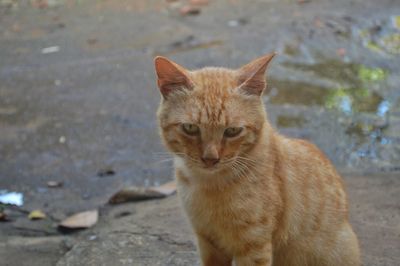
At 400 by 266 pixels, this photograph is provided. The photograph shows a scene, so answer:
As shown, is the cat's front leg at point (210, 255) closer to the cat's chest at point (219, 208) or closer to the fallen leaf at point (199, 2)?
the cat's chest at point (219, 208)

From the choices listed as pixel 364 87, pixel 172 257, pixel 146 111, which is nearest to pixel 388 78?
pixel 364 87

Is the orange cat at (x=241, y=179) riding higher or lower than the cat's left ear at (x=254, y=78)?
lower

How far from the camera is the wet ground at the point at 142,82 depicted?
593 cm

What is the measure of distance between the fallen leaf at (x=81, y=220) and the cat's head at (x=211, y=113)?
179 centimetres

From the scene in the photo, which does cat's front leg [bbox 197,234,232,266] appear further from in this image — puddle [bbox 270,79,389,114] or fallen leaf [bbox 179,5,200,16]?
fallen leaf [bbox 179,5,200,16]

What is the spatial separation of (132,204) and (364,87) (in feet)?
9.90

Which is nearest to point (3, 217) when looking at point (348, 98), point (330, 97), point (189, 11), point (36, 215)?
point (36, 215)

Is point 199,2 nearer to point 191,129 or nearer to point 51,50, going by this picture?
point 51,50

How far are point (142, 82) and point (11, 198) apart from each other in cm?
240

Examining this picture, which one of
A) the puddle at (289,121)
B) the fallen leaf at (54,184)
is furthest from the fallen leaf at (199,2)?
the fallen leaf at (54,184)

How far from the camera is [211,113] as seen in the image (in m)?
3.34

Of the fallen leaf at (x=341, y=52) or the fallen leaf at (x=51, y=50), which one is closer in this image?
the fallen leaf at (x=341, y=52)

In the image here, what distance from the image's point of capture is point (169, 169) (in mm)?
6020

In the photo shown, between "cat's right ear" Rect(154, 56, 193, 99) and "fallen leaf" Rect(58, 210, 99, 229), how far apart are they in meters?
1.94
